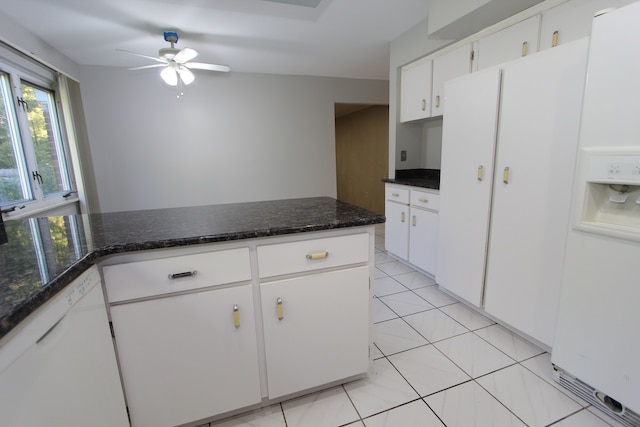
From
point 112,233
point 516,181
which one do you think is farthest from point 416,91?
point 112,233

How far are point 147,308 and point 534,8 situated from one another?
107 inches

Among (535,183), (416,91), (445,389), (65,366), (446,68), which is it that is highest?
(446,68)

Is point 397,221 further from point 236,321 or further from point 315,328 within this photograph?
A: point 236,321

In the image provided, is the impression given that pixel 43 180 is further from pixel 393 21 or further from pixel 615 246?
pixel 615 246

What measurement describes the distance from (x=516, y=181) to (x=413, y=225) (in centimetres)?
115

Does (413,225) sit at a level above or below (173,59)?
below

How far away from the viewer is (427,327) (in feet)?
6.53

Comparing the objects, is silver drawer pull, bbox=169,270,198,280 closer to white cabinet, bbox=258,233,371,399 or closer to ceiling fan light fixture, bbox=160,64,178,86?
white cabinet, bbox=258,233,371,399

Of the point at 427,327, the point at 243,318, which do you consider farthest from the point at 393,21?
the point at 243,318

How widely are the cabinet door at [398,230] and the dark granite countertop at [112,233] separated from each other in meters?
1.42

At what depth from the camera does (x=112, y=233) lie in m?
1.18

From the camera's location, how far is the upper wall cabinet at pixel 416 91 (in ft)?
9.18

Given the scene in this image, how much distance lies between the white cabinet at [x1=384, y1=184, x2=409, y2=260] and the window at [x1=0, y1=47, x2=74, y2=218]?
3392 millimetres

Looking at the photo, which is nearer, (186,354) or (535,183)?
(186,354)
